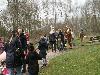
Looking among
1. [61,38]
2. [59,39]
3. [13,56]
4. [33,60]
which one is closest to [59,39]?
[59,39]

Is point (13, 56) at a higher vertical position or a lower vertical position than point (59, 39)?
higher

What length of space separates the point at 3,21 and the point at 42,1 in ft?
57.7

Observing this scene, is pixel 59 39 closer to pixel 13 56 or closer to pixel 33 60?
pixel 33 60

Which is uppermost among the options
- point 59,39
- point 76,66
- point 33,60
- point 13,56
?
point 13,56

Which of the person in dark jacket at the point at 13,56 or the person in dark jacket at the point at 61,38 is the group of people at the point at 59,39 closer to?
the person in dark jacket at the point at 61,38

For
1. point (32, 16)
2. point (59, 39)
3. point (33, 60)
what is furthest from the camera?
point (32, 16)

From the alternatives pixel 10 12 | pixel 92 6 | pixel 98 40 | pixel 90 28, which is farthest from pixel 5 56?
pixel 92 6

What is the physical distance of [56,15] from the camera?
81.1m

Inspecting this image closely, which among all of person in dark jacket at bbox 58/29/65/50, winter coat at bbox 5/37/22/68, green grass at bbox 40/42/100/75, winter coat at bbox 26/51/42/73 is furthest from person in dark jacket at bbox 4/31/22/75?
person in dark jacket at bbox 58/29/65/50

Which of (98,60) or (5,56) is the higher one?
(5,56)

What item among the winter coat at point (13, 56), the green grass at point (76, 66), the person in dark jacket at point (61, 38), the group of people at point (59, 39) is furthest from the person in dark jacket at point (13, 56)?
the person in dark jacket at point (61, 38)

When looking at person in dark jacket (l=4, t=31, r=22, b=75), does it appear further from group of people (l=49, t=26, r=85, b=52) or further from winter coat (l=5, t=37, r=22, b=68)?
group of people (l=49, t=26, r=85, b=52)

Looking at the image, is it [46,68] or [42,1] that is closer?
[46,68]

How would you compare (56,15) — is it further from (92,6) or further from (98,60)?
(98,60)
